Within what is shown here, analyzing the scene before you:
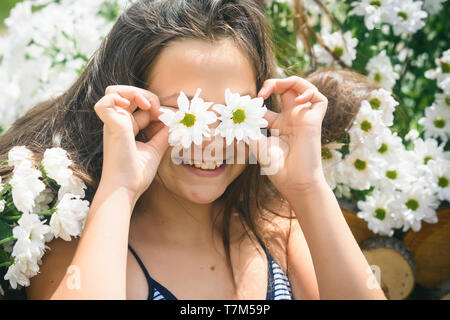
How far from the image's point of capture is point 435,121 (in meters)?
1.81

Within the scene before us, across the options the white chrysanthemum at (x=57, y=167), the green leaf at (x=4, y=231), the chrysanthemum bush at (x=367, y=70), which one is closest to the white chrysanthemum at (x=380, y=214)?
the chrysanthemum bush at (x=367, y=70)

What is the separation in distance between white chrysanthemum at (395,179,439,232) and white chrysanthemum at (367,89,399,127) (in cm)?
24

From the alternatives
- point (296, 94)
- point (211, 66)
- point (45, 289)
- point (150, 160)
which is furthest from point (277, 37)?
point (45, 289)

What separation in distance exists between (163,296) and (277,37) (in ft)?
4.04

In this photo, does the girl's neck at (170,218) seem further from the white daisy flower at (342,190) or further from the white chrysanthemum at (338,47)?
the white chrysanthemum at (338,47)

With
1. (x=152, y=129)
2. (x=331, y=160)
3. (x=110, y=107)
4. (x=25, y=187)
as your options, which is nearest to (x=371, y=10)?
(x=331, y=160)

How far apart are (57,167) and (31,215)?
13 cm

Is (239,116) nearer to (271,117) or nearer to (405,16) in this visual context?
(271,117)

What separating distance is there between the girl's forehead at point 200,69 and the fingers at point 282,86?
0.15ft

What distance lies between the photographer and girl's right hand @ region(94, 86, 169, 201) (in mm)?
1125

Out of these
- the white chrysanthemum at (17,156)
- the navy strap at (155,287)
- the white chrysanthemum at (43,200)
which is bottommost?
the navy strap at (155,287)

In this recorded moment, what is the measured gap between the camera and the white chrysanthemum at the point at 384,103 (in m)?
1.63

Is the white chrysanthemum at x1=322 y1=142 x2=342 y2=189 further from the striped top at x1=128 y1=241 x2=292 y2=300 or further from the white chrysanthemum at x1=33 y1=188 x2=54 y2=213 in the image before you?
the white chrysanthemum at x1=33 y1=188 x2=54 y2=213

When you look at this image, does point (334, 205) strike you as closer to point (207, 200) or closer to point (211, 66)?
point (207, 200)
